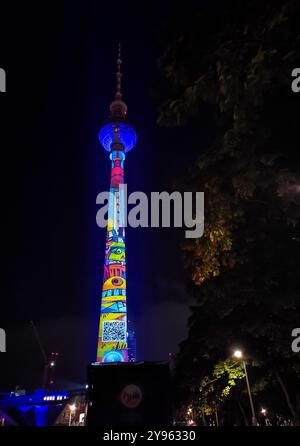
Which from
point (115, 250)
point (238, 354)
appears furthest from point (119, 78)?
point (238, 354)

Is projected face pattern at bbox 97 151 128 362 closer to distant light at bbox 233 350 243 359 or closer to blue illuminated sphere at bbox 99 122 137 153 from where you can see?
blue illuminated sphere at bbox 99 122 137 153

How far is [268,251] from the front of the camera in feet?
31.0

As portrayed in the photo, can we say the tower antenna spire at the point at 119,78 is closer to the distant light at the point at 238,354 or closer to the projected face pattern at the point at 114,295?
the projected face pattern at the point at 114,295

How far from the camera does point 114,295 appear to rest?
241ft

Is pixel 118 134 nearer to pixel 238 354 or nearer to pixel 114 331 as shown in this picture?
pixel 114 331

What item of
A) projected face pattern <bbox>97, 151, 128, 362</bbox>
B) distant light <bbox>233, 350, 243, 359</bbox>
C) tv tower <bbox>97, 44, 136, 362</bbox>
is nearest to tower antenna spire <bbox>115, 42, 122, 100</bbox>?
tv tower <bbox>97, 44, 136, 362</bbox>

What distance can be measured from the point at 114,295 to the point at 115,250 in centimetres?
934

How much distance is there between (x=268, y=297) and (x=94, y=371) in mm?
8070

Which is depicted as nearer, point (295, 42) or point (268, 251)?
point (295, 42)

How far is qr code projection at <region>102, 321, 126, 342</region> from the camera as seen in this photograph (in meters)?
69.8

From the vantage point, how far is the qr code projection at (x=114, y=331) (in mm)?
69750
